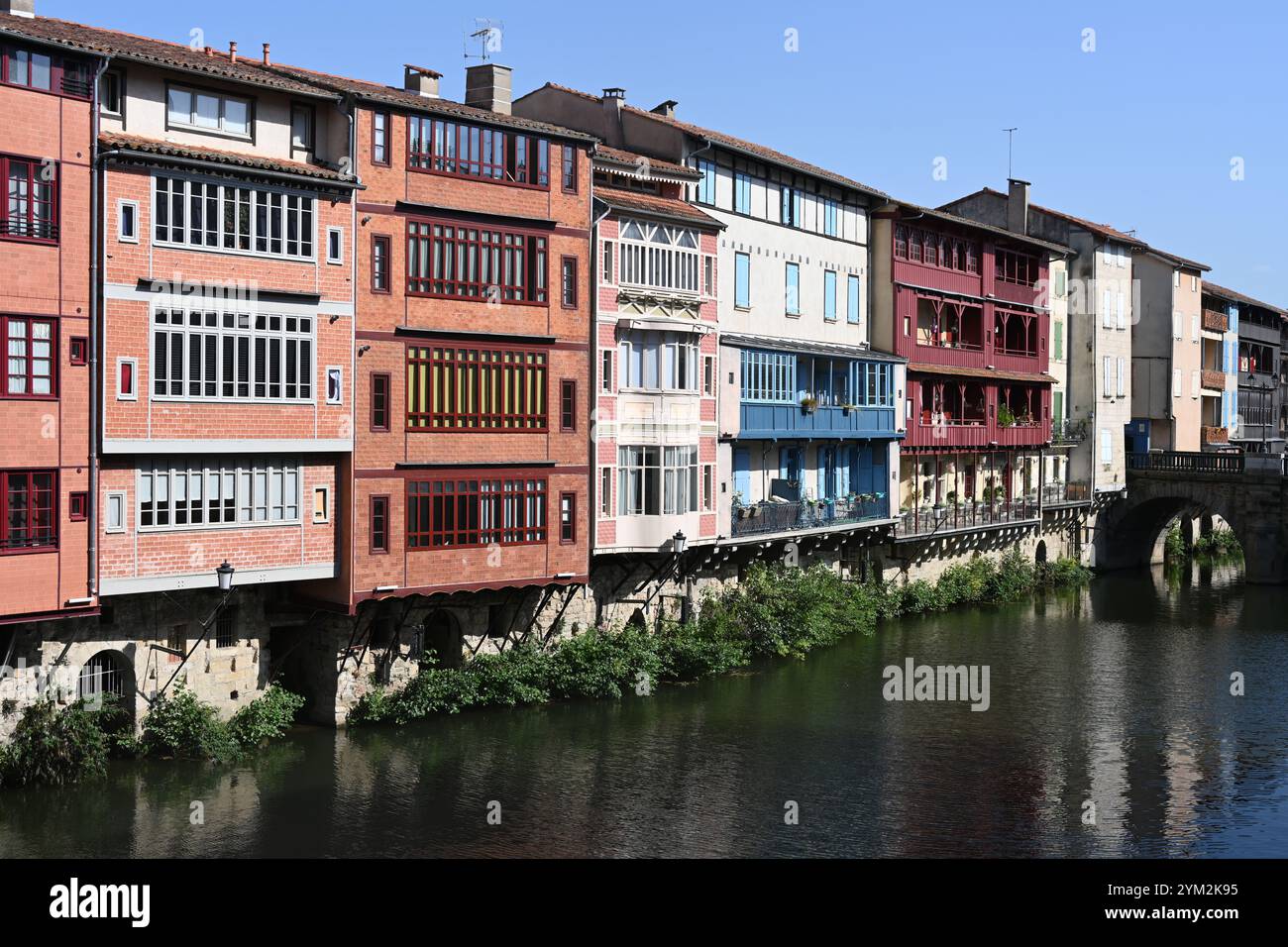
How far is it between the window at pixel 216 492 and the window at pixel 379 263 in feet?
17.5

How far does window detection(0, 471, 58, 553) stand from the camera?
3309 centimetres

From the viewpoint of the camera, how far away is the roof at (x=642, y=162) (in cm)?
4744

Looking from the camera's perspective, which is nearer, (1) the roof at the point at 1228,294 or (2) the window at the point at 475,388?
(2) the window at the point at 475,388

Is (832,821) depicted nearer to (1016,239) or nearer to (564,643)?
(564,643)

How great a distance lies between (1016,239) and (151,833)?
5421cm

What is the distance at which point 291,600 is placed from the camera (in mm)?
40156

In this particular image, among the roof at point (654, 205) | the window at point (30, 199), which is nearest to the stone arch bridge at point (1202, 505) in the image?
the roof at point (654, 205)

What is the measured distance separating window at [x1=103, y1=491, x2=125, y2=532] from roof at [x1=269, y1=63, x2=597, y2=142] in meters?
12.0

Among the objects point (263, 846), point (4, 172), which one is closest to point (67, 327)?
point (4, 172)

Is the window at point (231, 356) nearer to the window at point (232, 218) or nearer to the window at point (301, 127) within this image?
the window at point (232, 218)

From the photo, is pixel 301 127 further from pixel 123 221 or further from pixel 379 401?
pixel 379 401

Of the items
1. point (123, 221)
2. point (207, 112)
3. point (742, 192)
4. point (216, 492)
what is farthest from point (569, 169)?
point (216, 492)

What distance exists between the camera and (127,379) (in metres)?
35.0

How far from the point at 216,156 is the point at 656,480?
1778 centimetres
